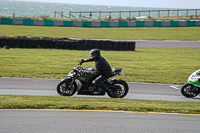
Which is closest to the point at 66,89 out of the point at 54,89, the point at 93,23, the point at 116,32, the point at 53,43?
the point at 54,89

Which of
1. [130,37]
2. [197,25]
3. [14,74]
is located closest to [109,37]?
[130,37]

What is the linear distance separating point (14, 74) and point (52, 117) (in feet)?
25.4

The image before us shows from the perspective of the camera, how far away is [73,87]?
9.94m

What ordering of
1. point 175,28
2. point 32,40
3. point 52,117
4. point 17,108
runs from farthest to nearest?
point 175,28 → point 32,40 → point 17,108 → point 52,117

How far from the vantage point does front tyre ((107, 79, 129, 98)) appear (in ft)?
32.6

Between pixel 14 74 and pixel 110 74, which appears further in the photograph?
pixel 14 74

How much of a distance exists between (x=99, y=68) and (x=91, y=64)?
26.6 ft

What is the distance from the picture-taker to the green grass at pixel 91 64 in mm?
14344

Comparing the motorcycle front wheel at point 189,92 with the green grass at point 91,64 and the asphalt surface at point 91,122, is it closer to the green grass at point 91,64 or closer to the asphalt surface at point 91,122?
the green grass at point 91,64

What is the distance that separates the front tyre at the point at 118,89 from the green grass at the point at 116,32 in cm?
2160

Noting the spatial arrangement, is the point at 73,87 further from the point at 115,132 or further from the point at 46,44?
the point at 46,44

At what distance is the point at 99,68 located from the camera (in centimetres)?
957

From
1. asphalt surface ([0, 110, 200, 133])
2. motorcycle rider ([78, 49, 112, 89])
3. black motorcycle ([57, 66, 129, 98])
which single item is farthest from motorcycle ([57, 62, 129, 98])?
asphalt surface ([0, 110, 200, 133])

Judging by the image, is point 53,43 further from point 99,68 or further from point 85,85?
point 99,68
